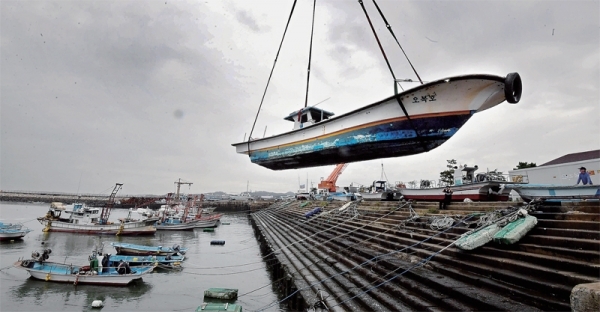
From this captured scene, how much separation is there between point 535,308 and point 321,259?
7.60 meters

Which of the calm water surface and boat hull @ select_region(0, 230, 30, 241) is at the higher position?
boat hull @ select_region(0, 230, 30, 241)

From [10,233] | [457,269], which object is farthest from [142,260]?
[10,233]

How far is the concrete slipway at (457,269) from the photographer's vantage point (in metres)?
4.01

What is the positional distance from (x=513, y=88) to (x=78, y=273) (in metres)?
19.5

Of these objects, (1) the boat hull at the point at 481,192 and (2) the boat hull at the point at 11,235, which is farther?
(2) the boat hull at the point at 11,235

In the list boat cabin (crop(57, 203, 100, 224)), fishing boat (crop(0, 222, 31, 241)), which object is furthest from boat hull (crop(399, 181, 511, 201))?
boat cabin (crop(57, 203, 100, 224))

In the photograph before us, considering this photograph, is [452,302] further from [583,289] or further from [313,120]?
[313,120]

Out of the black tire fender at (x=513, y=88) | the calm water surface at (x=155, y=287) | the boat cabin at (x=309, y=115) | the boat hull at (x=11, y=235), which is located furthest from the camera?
the boat hull at (x=11, y=235)

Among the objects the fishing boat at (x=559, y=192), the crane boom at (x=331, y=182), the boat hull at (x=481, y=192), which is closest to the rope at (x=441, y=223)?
the fishing boat at (x=559, y=192)

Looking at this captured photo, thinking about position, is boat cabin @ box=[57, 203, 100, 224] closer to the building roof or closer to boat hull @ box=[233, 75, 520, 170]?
boat hull @ box=[233, 75, 520, 170]

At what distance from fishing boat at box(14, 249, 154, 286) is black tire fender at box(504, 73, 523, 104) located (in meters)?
17.8

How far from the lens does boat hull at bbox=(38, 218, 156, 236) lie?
105ft

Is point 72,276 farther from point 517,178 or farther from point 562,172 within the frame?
point 562,172

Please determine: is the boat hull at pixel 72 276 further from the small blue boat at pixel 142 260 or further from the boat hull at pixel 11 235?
the boat hull at pixel 11 235
